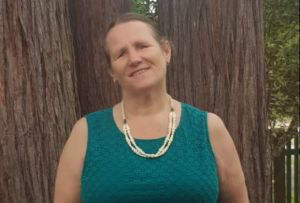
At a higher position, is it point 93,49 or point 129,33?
point 129,33

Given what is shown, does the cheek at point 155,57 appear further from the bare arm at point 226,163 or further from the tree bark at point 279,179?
the tree bark at point 279,179

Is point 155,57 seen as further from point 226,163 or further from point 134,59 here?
point 226,163

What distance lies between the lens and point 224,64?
10.5 feet

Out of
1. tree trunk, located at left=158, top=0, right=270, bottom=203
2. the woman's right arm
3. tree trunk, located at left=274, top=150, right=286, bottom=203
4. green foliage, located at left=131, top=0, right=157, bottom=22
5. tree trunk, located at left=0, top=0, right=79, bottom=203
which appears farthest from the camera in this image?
tree trunk, located at left=274, top=150, right=286, bottom=203

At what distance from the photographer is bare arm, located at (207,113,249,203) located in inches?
85.4

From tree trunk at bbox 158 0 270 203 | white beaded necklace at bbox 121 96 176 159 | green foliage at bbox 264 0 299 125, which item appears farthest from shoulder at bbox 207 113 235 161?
green foliage at bbox 264 0 299 125

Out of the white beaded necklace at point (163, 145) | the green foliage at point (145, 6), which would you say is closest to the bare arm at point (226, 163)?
the white beaded necklace at point (163, 145)

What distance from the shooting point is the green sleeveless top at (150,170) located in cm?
202

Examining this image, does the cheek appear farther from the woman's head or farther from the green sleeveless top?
the green sleeveless top

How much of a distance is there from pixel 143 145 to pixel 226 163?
16.5 inches

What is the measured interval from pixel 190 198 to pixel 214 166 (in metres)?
0.19

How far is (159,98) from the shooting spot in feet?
7.16

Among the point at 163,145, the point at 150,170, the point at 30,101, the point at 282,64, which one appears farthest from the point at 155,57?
the point at 282,64

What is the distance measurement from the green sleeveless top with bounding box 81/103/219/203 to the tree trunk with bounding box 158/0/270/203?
108cm
